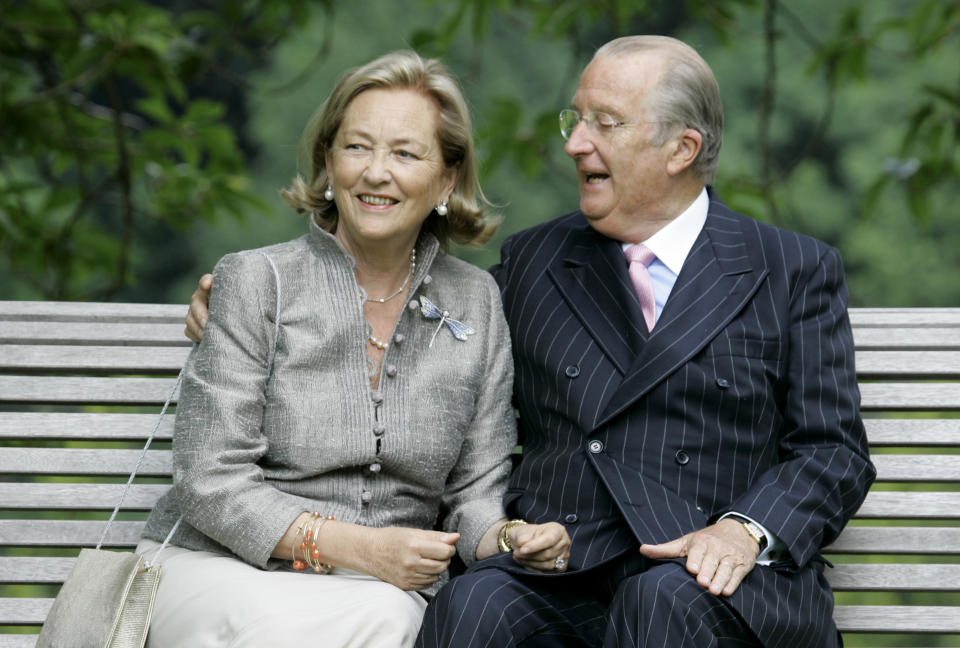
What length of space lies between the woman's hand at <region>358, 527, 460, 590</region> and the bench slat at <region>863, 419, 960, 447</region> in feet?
3.63

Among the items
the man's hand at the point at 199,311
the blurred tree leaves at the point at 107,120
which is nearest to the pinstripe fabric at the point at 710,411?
the man's hand at the point at 199,311

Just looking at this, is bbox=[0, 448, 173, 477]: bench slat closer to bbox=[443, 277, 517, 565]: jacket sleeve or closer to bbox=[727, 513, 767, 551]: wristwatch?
bbox=[443, 277, 517, 565]: jacket sleeve

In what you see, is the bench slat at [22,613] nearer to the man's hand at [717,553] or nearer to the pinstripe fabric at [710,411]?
the pinstripe fabric at [710,411]

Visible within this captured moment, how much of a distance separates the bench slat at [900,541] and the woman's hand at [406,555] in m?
0.97

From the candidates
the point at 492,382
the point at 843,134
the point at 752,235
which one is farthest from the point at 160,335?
the point at 843,134

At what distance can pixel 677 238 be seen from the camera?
9.26ft

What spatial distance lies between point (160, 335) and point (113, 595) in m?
0.93

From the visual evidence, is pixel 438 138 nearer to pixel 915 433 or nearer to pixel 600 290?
pixel 600 290

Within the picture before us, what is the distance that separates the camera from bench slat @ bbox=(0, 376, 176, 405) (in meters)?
2.98

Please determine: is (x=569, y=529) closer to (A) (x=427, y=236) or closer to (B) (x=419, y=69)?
Result: (A) (x=427, y=236)

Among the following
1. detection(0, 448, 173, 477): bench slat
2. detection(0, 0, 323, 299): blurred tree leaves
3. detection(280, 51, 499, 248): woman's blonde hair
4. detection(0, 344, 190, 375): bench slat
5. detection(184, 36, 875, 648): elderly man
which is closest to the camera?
detection(184, 36, 875, 648): elderly man

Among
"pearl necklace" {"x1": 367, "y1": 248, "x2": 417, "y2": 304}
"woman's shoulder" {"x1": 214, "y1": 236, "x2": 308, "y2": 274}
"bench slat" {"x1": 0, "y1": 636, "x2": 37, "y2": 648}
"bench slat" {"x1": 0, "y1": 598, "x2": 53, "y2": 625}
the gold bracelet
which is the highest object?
"woman's shoulder" {"x1": 214, "y1": 236, "x2": 308, "y2": 274}

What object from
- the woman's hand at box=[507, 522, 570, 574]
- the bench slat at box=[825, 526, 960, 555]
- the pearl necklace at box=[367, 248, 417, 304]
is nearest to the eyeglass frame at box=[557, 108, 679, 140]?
the pearl necklace at box=[367, 248, 417, 304]

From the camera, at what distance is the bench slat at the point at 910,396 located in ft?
9.65
